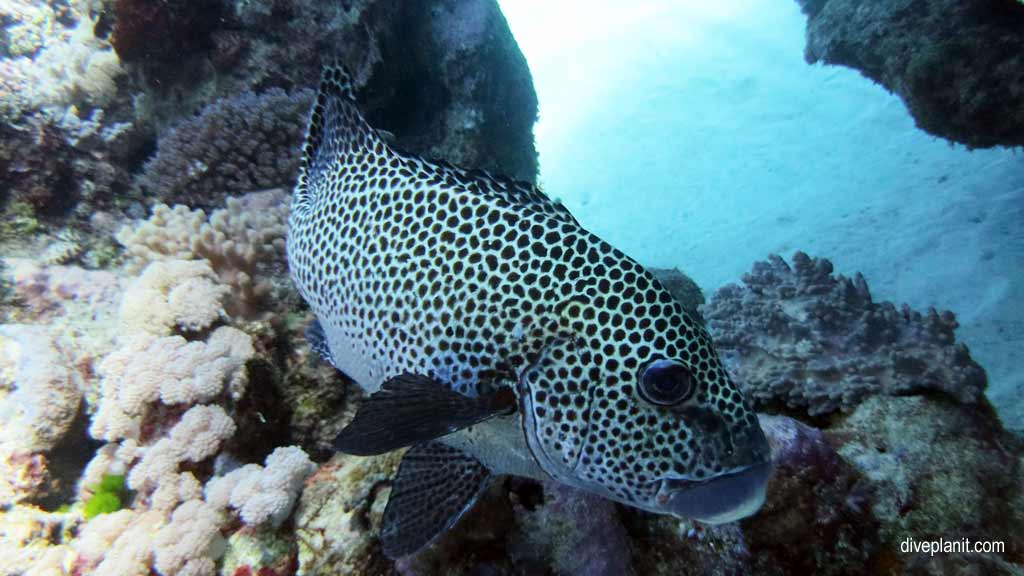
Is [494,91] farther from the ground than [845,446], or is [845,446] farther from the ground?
[494,91]

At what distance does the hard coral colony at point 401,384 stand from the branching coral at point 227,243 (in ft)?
0.09

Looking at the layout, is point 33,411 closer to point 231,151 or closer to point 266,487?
point 266,487

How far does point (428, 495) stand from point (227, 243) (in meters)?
3.12

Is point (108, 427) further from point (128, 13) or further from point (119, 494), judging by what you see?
point (128, 13)

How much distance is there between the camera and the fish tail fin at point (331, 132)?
292 cm

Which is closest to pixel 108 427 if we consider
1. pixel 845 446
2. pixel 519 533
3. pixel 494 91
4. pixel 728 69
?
pixel 519 533

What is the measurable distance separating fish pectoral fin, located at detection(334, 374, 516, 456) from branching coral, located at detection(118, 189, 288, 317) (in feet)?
8.11

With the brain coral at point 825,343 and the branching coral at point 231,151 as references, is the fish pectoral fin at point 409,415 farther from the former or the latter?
the branching coral at point 231,151

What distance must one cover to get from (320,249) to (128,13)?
543cm

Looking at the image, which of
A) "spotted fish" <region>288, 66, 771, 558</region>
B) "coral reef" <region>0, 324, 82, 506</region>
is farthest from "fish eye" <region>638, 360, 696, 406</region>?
"coral reef" <region>0, 324, 82, 506</region>

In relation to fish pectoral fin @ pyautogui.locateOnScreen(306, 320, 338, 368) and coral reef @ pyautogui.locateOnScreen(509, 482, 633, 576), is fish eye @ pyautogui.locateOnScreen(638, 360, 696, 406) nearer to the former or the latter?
coral reef @ pyautogui.locateOnScreen(509, 482, 633, 576)

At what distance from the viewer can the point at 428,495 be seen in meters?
2.34

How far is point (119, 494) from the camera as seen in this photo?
344cm

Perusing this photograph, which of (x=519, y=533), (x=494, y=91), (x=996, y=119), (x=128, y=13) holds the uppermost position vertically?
(x=996, y=119)
